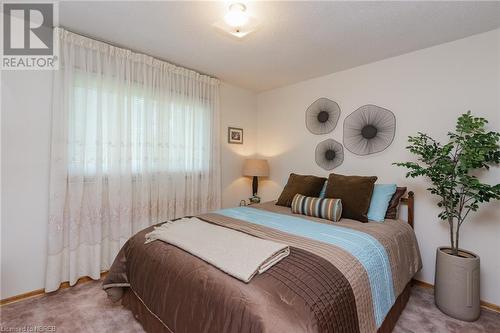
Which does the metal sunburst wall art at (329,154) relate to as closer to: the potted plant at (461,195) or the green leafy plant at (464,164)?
the green leafy plant at (464,164)

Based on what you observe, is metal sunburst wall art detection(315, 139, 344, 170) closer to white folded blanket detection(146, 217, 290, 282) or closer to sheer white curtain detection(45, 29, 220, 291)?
sheer white curtain detection(45, 29, 220, 291)

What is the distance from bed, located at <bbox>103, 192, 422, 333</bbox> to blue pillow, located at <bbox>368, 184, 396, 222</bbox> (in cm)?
12

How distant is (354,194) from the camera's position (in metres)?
2.45

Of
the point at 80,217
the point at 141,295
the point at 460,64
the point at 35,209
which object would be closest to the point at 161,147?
the point at 80,217

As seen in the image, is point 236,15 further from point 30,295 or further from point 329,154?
point 30,295

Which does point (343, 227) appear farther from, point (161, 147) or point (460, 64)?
point (161, 147)

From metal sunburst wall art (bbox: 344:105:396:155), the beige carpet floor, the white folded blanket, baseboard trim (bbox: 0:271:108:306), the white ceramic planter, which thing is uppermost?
metal sunburst wall art (bbox: 344:105:396:155)

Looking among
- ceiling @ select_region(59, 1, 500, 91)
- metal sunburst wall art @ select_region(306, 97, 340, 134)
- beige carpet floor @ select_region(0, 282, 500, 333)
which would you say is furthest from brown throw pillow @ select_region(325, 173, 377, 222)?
ceiling @ select_region(59, 1, 500, 91)

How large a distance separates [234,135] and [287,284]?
117 inches

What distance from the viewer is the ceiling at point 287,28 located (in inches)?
73.9

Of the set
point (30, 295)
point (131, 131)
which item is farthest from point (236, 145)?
point (30, 295)

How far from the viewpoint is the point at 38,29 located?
7.20ft

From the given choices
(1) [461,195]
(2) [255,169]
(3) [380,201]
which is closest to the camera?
(1) [461,195]

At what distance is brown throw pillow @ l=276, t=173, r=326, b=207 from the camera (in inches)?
112
